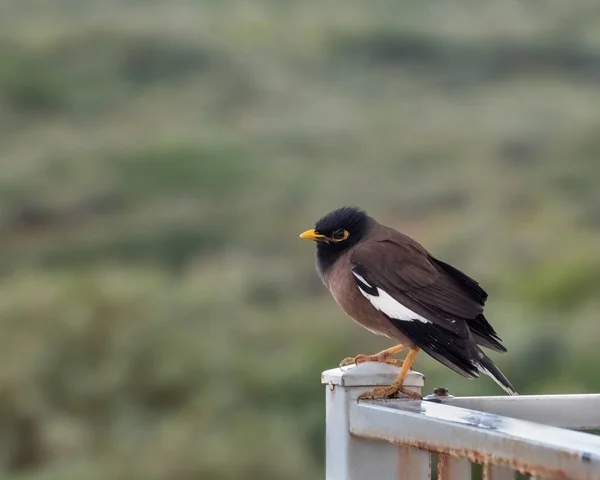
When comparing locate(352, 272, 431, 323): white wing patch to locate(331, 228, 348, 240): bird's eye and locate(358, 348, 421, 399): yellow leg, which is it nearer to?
locate(331, 228, 348, 240): bird's eye

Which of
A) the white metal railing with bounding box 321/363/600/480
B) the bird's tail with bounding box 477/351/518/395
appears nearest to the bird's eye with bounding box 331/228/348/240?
the bird's tail with bounding box 477/351/518/395

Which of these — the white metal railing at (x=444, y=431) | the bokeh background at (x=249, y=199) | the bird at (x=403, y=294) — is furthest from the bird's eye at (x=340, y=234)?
the bokeh background at (x=249, y=199)

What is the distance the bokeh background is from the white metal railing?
4108 mm

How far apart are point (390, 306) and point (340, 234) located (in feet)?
1.41

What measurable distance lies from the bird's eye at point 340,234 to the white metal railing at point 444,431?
910mm

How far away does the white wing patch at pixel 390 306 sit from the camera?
2413mm

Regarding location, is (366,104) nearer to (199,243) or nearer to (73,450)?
(199,243)

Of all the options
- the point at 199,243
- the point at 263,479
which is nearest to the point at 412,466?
the point at 263,479

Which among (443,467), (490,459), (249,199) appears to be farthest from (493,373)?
(249,199)

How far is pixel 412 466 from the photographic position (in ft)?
5.66

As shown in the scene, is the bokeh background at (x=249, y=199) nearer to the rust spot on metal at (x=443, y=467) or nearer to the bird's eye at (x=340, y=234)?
the bird's eye at (x=340, y=234)

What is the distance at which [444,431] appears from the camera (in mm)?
1553

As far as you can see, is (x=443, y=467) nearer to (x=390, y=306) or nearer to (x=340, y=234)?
(x=390, y=306)

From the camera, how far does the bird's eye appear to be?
285 centimetres
